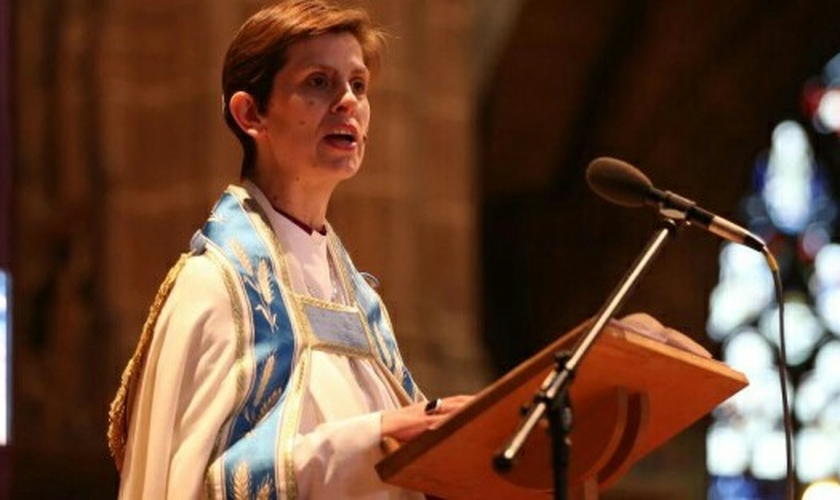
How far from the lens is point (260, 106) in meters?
4.32

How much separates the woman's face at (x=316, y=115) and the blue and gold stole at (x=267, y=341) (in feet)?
0.41

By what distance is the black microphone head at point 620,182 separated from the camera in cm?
Result: 406

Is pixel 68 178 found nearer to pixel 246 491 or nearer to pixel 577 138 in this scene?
pixel 246 491

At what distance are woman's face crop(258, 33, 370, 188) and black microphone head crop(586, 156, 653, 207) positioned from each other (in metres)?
0.44

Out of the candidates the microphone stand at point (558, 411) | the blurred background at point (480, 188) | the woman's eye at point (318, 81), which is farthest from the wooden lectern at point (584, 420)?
the blurred background at point (480, 188)

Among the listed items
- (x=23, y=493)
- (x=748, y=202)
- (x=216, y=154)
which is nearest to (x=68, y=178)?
(x=216, y=154)

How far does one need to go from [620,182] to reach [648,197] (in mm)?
61

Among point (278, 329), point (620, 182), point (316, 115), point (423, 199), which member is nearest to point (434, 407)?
point (278, 329)

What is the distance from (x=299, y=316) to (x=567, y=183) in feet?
31.1

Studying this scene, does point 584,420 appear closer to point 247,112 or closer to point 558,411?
point 558,411

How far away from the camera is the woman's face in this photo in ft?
14.0

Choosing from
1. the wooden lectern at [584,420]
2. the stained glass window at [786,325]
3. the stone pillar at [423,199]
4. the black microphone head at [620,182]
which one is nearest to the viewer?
the wooden lectern at [584,420]

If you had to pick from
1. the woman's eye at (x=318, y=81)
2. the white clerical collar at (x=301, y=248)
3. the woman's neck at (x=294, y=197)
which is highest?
the woman's eye at (x=318, y=81)

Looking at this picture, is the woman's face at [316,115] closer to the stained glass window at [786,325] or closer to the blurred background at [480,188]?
the blurred background at [480,188]
